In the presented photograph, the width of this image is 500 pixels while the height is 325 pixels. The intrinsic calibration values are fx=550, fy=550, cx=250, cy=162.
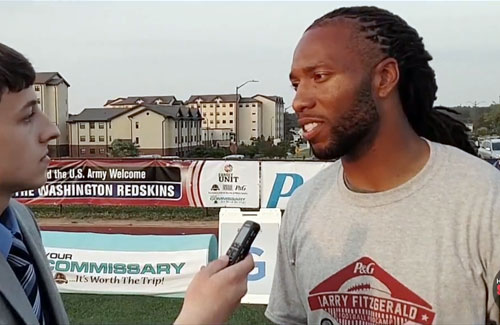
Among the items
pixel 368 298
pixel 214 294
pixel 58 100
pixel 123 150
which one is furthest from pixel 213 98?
pixel 214 294

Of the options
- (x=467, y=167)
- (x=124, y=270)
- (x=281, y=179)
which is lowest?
(x=124, y=270)

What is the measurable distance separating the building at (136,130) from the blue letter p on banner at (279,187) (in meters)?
41.2

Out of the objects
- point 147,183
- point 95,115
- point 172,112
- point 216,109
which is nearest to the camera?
point 147,183

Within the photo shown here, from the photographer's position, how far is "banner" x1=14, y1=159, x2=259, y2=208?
1185cm

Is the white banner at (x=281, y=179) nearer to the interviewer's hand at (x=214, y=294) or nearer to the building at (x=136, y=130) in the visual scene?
the interviewer's hand at (x=214, y=294)

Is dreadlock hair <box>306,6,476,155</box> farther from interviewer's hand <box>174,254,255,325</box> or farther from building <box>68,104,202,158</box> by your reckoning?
building <box>68,104,202,158</box>

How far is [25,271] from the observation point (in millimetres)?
1714

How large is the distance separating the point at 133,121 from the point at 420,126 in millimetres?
54370

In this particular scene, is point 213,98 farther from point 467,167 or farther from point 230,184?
point 467,167

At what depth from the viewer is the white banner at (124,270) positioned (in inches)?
255

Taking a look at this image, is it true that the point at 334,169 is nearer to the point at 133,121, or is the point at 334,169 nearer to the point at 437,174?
the point at 437,174

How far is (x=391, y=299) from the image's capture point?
159 cm

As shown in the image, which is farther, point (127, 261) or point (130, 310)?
point (127, 261)

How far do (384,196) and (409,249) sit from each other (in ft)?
0.60
